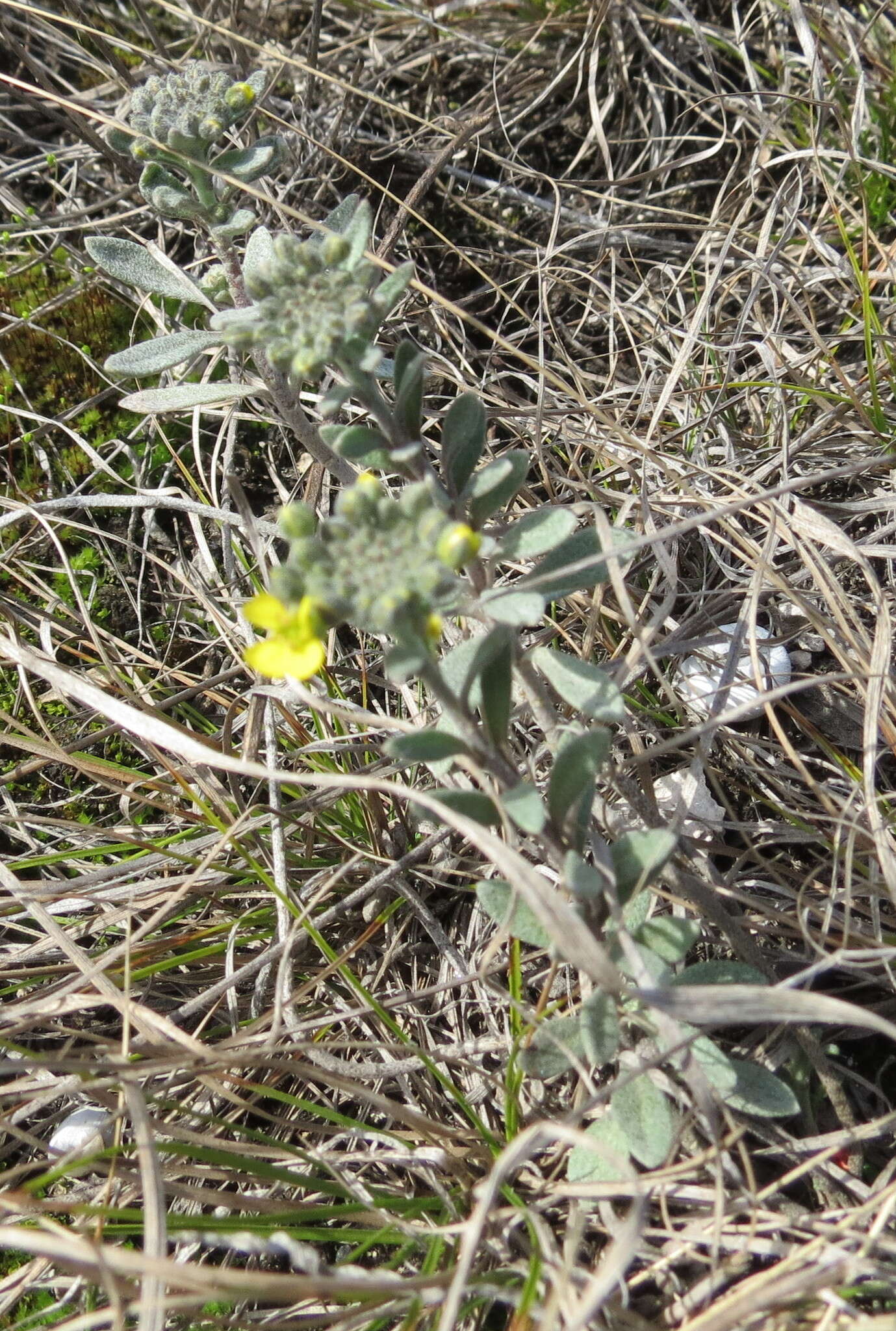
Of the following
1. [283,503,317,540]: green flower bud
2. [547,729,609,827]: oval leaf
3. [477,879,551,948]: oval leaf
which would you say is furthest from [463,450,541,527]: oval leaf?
[477,879,551,948]: oval leaf

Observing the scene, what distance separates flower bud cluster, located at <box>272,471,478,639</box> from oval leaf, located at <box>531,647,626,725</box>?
297 millimetres

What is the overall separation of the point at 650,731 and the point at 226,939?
1.13 m

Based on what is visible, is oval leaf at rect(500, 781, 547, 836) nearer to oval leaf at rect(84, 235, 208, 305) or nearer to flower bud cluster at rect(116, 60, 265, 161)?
oval leaf at rect(84, 235, 208, 305)

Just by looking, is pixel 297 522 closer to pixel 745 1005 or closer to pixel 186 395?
pixel 186 395

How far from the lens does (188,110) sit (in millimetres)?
2186

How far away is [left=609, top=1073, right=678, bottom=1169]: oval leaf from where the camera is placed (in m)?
1.67

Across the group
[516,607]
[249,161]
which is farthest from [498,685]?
[249,161]

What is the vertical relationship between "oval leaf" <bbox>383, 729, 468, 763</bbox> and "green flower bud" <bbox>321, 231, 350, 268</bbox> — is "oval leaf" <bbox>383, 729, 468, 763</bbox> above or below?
below

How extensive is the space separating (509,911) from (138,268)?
1.78 meters

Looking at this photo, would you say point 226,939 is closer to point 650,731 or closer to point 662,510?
point 650,731

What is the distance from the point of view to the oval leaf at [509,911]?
1.75 m

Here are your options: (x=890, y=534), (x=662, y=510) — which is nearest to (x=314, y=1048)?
(x=662, y=510)

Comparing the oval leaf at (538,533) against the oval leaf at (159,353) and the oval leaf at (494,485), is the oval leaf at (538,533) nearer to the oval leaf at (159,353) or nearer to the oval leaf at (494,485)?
the oval leaf at (494,485)

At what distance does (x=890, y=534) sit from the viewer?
101 inches
